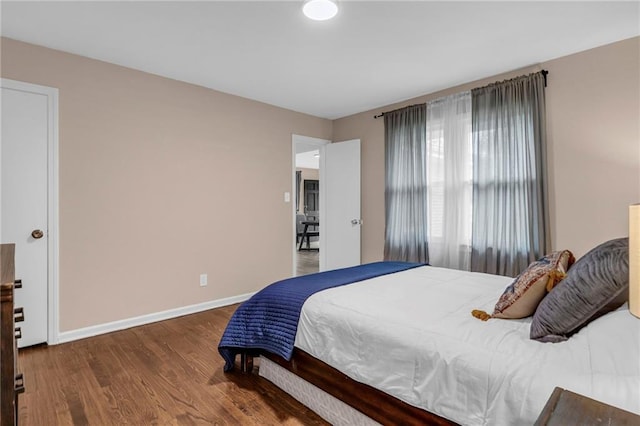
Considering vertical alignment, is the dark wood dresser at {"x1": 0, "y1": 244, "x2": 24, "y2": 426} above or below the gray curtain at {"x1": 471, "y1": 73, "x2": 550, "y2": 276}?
below

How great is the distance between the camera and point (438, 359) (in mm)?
1316

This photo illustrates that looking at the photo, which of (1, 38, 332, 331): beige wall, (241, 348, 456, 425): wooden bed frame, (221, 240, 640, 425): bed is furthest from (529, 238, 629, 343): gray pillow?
(1, 38, 332, 331): beige wall

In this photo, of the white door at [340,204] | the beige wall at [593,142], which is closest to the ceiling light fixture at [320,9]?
the beige wall at [593,142]

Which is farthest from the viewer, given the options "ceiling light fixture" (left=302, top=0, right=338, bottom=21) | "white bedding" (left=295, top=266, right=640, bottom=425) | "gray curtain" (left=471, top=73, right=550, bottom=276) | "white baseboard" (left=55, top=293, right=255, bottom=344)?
"gray curtain" (left=471, top=73, right=550, bottom=276)

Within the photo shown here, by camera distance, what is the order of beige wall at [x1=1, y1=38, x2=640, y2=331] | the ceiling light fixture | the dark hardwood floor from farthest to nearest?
beige wall at [x1=1, y1=38, x2=640, y2=331]
the ceiling light fixture
the dark hardwood floor

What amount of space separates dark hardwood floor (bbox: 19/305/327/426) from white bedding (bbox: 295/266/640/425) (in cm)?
51

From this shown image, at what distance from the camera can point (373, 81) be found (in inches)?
139

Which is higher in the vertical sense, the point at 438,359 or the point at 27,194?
the point at 27,194

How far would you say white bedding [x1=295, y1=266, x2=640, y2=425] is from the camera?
1055mm

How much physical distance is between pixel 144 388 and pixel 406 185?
10.5ft

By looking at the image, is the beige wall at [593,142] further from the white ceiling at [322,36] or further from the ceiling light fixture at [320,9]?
the ceiling light fixture at [320,9]

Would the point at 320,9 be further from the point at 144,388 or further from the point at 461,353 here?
the point at 144,388

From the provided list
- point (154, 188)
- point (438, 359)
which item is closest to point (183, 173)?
point (154, 188)

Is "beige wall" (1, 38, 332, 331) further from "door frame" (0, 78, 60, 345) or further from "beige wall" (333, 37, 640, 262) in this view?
"beige wall" (333, 37, 640, 262)
